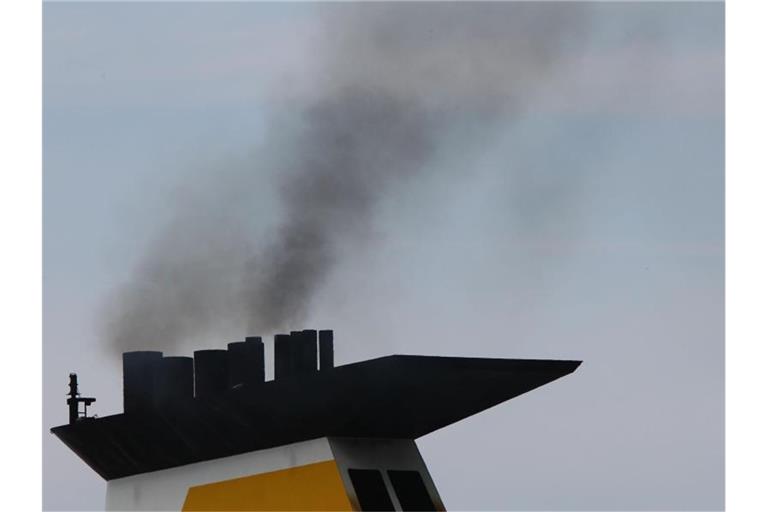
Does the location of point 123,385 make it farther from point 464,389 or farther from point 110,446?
point 464,389

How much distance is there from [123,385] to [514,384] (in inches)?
191

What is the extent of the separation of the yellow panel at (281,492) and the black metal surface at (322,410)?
1.19 feet

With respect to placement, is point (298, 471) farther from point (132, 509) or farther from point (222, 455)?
point (132, 509)

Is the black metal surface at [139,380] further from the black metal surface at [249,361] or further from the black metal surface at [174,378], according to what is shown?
the black metal surface at [249,361]

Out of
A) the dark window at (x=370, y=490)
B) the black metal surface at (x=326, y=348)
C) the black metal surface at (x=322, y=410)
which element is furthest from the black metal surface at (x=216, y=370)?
the dark window at (x=370, y=490)

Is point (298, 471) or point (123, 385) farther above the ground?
point (123, 385)

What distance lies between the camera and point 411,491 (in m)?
24.9

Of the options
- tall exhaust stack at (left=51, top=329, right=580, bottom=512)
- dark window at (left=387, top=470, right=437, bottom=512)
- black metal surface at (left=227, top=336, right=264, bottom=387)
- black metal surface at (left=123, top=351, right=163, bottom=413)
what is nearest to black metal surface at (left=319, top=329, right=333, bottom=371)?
tall exhaust stack at (left=51, top=329, right=580, bottom=512)

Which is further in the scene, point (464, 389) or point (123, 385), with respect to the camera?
point (123, 385)

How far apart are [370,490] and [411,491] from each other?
2.94ft

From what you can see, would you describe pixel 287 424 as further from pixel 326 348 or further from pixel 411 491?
pixel 411 491

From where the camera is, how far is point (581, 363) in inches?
945

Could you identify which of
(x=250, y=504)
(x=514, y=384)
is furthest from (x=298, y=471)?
(x=514, y=384)

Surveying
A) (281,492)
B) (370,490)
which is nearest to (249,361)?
(281,492)
